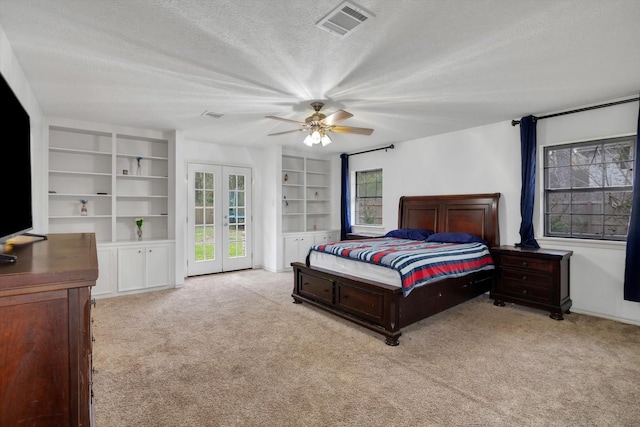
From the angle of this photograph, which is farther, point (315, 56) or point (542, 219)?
point (542, 219)

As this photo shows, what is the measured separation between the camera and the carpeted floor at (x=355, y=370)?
2076 mm

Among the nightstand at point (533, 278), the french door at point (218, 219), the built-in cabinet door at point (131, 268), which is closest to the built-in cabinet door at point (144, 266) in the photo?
the built-in cabinet door at point (131, 268)

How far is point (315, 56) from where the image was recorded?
2670 mm

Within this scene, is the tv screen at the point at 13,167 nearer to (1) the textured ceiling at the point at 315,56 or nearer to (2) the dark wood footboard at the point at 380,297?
(1) the textured ceiling at the point at 315,56

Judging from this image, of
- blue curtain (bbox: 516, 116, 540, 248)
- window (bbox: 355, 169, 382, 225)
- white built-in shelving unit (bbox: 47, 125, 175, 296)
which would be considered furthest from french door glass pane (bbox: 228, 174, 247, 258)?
blue curtain (bbox: 516, 116, 540, 248)

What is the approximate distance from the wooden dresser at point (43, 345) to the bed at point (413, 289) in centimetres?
259

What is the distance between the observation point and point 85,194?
470 cm

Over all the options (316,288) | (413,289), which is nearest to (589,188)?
(413,289)

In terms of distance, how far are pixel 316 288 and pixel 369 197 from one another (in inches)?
129

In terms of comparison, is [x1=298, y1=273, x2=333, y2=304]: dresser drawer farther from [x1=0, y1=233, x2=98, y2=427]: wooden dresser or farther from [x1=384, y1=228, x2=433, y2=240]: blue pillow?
[x1=0, y1=233, x2=98, y2=427]: wooden dresser

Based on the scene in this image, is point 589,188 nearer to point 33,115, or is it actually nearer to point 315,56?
point 315,56

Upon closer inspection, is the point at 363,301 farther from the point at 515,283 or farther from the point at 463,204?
the point at 463,204

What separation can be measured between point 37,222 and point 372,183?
5.36 meters

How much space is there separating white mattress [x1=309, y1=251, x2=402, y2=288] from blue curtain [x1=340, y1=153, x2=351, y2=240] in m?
2.72
